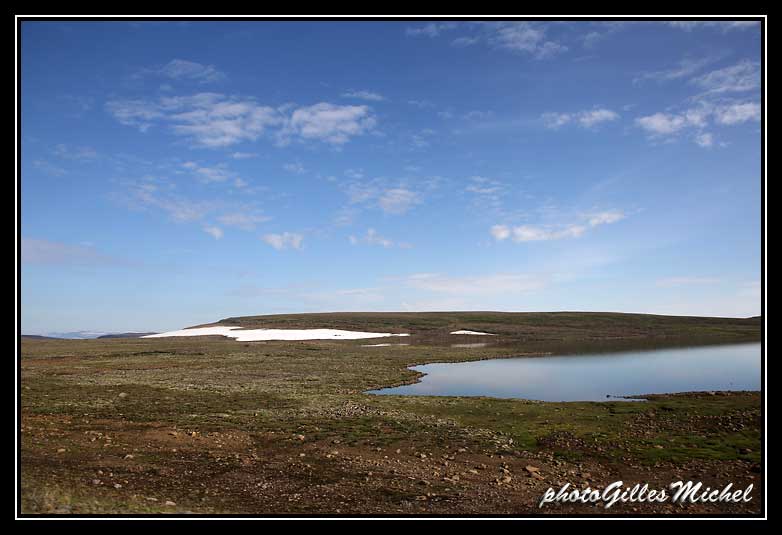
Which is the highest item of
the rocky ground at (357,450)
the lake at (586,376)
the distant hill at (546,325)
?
the rocky ground at (357,450)

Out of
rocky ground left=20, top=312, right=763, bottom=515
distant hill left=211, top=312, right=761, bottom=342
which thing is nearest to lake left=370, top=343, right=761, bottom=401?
rocky ground left=20, top=312, right=763, bottom=515

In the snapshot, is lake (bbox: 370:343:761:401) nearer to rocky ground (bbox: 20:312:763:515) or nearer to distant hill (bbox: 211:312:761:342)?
rocky ground (bbox: 20:312:763:515)

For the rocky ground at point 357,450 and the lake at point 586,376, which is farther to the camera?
the lake at point 586,376

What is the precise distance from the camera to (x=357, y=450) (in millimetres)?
20156

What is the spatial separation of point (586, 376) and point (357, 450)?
35.9 meters

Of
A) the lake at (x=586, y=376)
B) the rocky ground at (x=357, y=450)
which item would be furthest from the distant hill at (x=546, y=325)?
the rocky ground at (x=357, y=450)

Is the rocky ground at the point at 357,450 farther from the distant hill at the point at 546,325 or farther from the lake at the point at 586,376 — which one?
the distant hill at the point at 546,325

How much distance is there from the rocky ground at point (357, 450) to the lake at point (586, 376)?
229 inches

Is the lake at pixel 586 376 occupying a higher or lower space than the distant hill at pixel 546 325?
higher

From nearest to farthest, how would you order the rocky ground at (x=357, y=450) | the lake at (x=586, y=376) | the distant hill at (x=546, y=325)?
1. the rocky ground at (x=357, y=450)
2. the lake at (x=586, y=376)
3. the distant hill at (x=546, y=325)

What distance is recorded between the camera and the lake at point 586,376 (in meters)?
38.3
